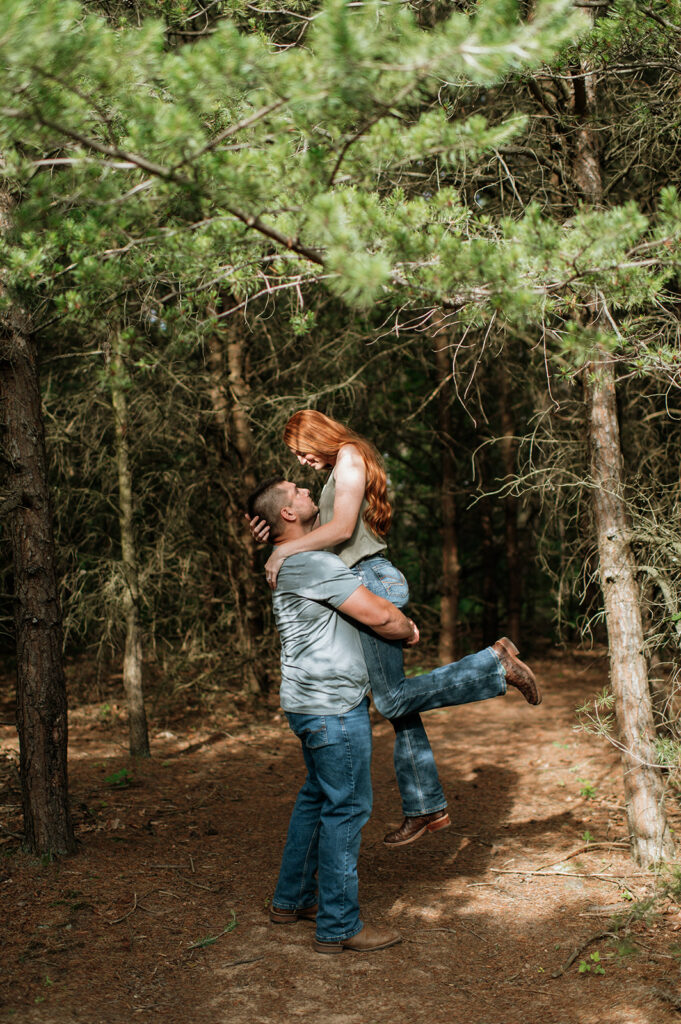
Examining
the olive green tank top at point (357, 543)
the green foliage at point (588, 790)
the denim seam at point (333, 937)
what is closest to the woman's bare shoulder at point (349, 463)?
the olive green tank top at point (357, 543)

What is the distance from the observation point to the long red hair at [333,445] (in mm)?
3744

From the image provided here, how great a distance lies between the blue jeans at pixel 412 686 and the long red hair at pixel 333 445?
0.25 m

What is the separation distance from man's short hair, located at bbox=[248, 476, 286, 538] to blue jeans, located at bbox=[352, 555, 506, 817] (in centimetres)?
41

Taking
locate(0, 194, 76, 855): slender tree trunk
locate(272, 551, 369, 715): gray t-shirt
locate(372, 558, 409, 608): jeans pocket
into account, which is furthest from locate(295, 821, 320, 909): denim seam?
locate(0, 194, 76, 855): slender tree trunk

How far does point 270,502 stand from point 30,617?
153 centimetres

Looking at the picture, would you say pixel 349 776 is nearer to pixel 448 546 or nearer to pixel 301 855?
pixel 301 855

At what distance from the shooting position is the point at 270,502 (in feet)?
11.7

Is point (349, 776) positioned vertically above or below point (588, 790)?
above

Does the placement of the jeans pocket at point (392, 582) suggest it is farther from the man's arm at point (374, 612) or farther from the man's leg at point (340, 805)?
the man's leg at point (340, 805)

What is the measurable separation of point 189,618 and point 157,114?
20.9 feet

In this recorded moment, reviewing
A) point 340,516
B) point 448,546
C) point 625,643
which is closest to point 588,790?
point 625,643

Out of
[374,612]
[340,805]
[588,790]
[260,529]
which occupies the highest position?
[260,529]

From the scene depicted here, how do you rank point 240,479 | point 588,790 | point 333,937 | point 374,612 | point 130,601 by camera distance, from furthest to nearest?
1. point 240,479
2. point 130,601
3. point 588,790
4. point 333,937
5. point 374,612

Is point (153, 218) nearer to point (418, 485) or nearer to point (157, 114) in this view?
point (157, 114)
